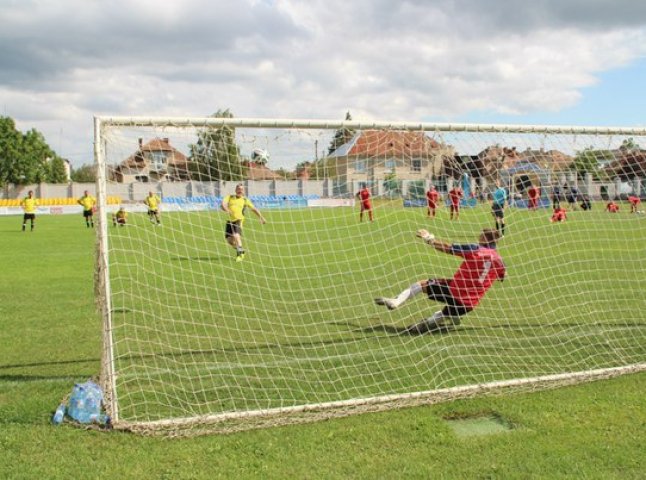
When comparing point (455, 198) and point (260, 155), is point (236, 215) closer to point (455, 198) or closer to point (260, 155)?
point (455, 198)

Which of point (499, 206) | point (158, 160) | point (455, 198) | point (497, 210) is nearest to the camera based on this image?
point (158, 160)

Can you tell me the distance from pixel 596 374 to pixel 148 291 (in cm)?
711

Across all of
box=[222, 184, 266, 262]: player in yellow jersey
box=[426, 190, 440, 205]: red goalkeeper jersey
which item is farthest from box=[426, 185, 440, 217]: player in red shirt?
box=[222, 184, 266, 262]: player in yellow jersey

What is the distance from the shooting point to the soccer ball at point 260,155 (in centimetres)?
558

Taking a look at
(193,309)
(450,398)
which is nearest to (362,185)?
(193,309)

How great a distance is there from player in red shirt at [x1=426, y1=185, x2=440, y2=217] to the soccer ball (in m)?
2.81

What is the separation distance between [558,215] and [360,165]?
20.9 feet

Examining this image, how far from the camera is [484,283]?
7.11 meters

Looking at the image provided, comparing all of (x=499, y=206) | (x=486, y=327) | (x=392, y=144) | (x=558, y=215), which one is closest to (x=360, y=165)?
(x=392, y=144)

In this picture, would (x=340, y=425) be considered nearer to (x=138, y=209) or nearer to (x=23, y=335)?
(x=23, y=335)

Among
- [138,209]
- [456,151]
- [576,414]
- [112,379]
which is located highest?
[456,151]

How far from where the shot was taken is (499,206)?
903cm

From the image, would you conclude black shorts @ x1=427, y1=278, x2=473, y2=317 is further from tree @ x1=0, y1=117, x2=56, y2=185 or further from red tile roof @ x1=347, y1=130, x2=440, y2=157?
tree @ x1=0, y1=117, x2=56, y2=185

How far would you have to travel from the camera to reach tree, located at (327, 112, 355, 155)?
→ 5324mm
